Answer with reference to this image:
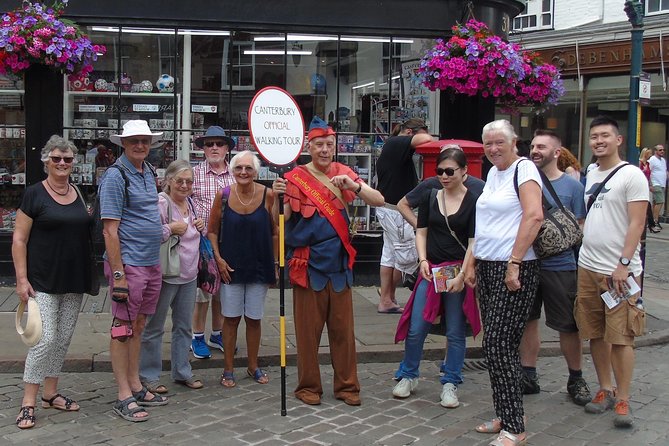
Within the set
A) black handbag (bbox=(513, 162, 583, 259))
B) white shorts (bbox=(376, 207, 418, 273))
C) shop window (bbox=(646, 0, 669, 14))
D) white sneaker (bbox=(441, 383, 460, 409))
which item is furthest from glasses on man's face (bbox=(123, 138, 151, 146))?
shop window (bbox=(646, 0, 669, 14))

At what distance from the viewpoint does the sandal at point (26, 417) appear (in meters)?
4.90

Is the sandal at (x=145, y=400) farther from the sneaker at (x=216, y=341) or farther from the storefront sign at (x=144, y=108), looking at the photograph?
the storefront sign at (x=144, y=108)

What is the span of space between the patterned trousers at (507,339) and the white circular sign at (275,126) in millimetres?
1738

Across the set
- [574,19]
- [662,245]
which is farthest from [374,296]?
[574,19]

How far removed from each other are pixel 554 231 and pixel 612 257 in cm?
53

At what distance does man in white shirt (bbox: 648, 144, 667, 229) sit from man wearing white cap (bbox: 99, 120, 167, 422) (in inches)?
558

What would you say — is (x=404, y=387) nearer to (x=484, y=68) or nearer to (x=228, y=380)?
(x=228, y=380)

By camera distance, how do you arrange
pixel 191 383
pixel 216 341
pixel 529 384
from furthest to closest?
pixel 216 341
pixel 191 383
pixel 529 384

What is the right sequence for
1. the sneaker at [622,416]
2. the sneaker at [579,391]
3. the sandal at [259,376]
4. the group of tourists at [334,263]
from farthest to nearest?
the sandal at [259,376]
the sneaker at [579,391]
the sneaker at [622,416]
the group of tourists at [334,263]

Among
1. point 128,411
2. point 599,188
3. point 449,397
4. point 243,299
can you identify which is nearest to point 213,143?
point 243,299

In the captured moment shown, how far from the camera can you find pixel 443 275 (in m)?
5.48

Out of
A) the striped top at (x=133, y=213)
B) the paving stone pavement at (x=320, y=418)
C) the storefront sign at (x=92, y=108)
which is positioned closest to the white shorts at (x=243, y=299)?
the paving stone pavement at (x=320, y=418)

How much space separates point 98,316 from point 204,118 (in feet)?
9.55

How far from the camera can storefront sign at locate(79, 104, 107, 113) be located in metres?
9.20
